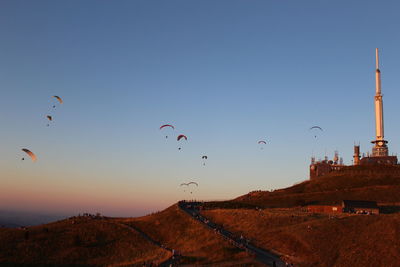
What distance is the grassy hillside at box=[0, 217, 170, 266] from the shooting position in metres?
56.1

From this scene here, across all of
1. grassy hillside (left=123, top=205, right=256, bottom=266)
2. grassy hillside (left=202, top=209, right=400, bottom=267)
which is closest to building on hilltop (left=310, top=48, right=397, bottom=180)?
grassy hillside (left=123, top=205, right=256, bottom=266)

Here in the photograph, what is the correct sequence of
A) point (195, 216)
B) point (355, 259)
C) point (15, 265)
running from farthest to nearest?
point (195, 216), point (15, 265), point (355, 259)

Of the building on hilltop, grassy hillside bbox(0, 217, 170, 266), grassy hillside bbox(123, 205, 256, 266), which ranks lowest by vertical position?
grassy hillside bbox(0, 217, 170, 266)

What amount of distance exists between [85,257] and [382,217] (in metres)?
43.4

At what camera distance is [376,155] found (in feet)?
533

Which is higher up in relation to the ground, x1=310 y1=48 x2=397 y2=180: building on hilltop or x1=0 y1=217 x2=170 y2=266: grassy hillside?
x1=310 y1=48 x2=397 y2=180: building on hilltop

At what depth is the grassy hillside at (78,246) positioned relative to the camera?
56125 millimetres

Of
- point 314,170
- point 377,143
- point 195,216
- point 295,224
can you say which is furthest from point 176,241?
point 377,143

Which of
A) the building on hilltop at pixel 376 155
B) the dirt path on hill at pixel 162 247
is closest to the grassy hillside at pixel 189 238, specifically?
the dirt path on hill at pixel 162 247

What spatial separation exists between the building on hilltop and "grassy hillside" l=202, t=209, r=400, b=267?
102 meters

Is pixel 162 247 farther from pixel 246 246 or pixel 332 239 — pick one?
pixel 332 239

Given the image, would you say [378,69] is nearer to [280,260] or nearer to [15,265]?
[280,260]

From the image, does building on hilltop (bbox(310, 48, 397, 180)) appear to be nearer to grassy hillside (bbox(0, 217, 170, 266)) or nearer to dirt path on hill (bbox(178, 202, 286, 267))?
dirt path on hill (bbox(178, 202, 286, 267))

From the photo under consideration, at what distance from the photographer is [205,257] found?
4684 centimetres
